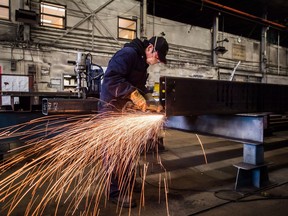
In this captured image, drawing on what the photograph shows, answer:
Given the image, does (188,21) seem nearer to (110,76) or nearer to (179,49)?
(179,49)

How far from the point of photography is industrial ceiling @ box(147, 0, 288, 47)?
34.7 feet

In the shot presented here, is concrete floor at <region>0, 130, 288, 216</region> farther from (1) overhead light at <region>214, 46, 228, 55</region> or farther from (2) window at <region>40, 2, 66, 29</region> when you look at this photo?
(1) overhead light at <region>214, 46, 228, 55</region>

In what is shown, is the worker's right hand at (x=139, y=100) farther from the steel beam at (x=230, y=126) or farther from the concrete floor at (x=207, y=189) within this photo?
the steel beam at (x=230, y=126)

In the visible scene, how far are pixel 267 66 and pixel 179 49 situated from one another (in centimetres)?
613

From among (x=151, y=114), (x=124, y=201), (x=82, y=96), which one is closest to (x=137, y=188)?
(x=124, y=201)

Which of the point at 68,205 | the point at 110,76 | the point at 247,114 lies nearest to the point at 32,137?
the point at 68,205

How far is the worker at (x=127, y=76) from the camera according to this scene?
7.52 ft

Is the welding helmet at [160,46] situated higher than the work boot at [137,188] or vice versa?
the welding helmet at [160,46]

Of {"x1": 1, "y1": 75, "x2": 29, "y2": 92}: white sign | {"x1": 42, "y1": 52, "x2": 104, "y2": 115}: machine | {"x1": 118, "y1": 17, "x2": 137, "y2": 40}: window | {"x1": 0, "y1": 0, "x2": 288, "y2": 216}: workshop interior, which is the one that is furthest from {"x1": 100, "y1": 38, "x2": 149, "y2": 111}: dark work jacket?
{"x1": 118, "y1": 17, "x2": 137, "y2": 40}: window

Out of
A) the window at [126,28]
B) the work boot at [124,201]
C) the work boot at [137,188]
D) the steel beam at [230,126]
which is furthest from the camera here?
the window at [126,28]

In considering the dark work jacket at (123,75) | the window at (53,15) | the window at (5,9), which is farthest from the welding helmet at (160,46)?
the window at (5,9)

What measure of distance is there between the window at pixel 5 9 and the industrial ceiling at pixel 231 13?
5.32 meters

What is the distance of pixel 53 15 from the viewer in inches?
334

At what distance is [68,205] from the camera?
7.75ft
